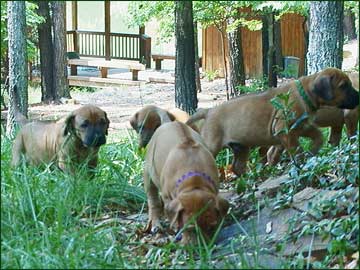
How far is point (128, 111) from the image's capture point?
23.3 m

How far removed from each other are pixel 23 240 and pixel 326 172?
2.92 metres

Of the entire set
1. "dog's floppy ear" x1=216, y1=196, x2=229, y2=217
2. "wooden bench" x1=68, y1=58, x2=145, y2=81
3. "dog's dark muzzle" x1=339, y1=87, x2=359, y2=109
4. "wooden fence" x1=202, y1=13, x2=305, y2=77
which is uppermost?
"wooden fence" x1=202, y1=13, x2=305, y2=77

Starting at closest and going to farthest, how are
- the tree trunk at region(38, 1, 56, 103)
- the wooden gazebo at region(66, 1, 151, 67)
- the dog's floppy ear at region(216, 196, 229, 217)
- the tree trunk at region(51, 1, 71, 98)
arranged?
1. the dog's floppy ear at region(216, 196, 229, 217)
2. the tree trunk at region(38, 1, 56, 103)
3. the tree trunk at region(51, 1, 71, 98)
4. the wooden gazebo at region(66, 1, 151, 67)

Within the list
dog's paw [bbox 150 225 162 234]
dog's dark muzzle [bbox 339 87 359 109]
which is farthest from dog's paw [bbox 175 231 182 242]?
dog's dark muzzle [bbox 339 87 359 109]

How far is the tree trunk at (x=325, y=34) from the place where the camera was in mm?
10750

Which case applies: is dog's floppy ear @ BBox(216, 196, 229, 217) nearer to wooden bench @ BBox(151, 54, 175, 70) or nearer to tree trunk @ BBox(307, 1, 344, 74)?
tree trunk @ BBox(307, 1, 344, 74)

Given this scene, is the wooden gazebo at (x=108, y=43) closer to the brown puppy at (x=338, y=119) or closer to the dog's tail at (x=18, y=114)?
the dog's tail at (x=18, y=114)

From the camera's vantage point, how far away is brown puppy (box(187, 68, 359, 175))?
25.9 feet

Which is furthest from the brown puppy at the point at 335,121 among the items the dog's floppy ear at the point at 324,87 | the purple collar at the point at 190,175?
the purple collar at the point at 190,175

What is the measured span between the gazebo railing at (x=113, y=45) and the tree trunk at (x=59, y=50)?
255 inches

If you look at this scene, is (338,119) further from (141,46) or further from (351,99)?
(141,46)

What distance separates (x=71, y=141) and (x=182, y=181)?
281 centimetres

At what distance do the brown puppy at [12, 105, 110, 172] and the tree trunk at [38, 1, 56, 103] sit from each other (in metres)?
18.5

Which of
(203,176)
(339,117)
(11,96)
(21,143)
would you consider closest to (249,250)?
(203,176)
